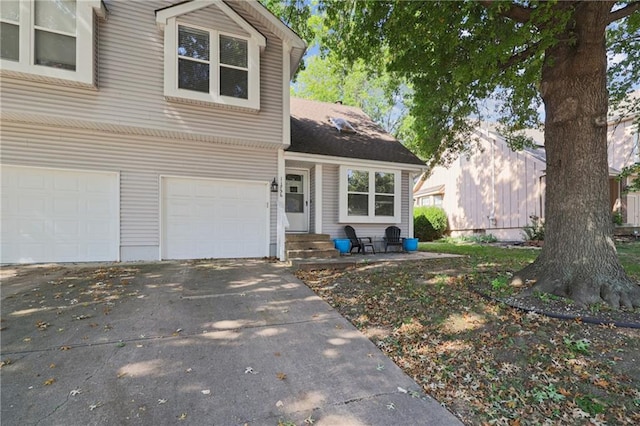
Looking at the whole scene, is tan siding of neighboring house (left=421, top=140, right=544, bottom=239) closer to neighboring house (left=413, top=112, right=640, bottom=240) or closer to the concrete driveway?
neighboring house (left=413, top=112, right=640, bottom=240)

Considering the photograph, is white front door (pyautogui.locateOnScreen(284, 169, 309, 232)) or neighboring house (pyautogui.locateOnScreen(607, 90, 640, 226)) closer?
white front door (pyautogui.locateOnScreen(284, 169, 309, 232))

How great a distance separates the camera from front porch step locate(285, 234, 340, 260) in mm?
7680

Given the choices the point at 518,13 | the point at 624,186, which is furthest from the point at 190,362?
the point at 624,186

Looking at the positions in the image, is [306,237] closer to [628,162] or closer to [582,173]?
[582,173]

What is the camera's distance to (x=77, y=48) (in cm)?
629

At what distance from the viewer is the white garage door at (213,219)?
7.78m

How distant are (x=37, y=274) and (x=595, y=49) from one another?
33.9 feet

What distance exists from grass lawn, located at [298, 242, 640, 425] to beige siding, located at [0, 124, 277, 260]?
16.6 feet

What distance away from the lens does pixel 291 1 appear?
896 cm

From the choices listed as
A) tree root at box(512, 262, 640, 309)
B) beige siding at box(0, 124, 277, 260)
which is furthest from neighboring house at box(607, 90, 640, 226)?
beige siding at box(0, 124, 277, 260)

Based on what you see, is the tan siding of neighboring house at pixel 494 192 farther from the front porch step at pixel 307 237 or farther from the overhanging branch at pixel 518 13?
the overhanging branch at pixel 518 13

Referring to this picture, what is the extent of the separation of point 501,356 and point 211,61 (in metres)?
8.15

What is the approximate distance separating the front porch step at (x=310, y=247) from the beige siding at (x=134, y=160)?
205 cm

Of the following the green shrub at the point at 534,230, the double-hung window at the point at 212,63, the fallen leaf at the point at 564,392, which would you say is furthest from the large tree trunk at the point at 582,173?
the green shrub at the point at 534,230
